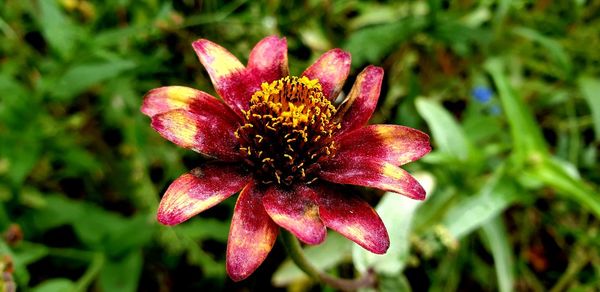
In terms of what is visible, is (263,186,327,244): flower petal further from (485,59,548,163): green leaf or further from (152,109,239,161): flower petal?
(485,59,548,163): green leaf

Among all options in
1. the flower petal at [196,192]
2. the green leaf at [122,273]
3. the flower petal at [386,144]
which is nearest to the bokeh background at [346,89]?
the green leaf at [122,273]

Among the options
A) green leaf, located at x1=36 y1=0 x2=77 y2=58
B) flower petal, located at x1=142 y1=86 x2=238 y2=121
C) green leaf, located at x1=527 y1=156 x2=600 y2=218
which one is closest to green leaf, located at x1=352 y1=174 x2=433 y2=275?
green leaf, located at x1=527 y1=156 x2=600 y2=218

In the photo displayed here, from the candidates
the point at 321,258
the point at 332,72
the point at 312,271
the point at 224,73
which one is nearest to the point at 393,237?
the point at 321,258

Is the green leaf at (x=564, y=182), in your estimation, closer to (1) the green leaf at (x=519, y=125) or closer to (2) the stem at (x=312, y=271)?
(1) the green leaf at (x=519, y=125)

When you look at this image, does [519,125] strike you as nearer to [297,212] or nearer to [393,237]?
[393,237]

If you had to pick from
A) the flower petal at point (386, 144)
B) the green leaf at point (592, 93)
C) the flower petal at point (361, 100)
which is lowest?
the green leaf at point (592, 93)

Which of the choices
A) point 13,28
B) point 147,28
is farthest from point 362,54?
point 13,28
